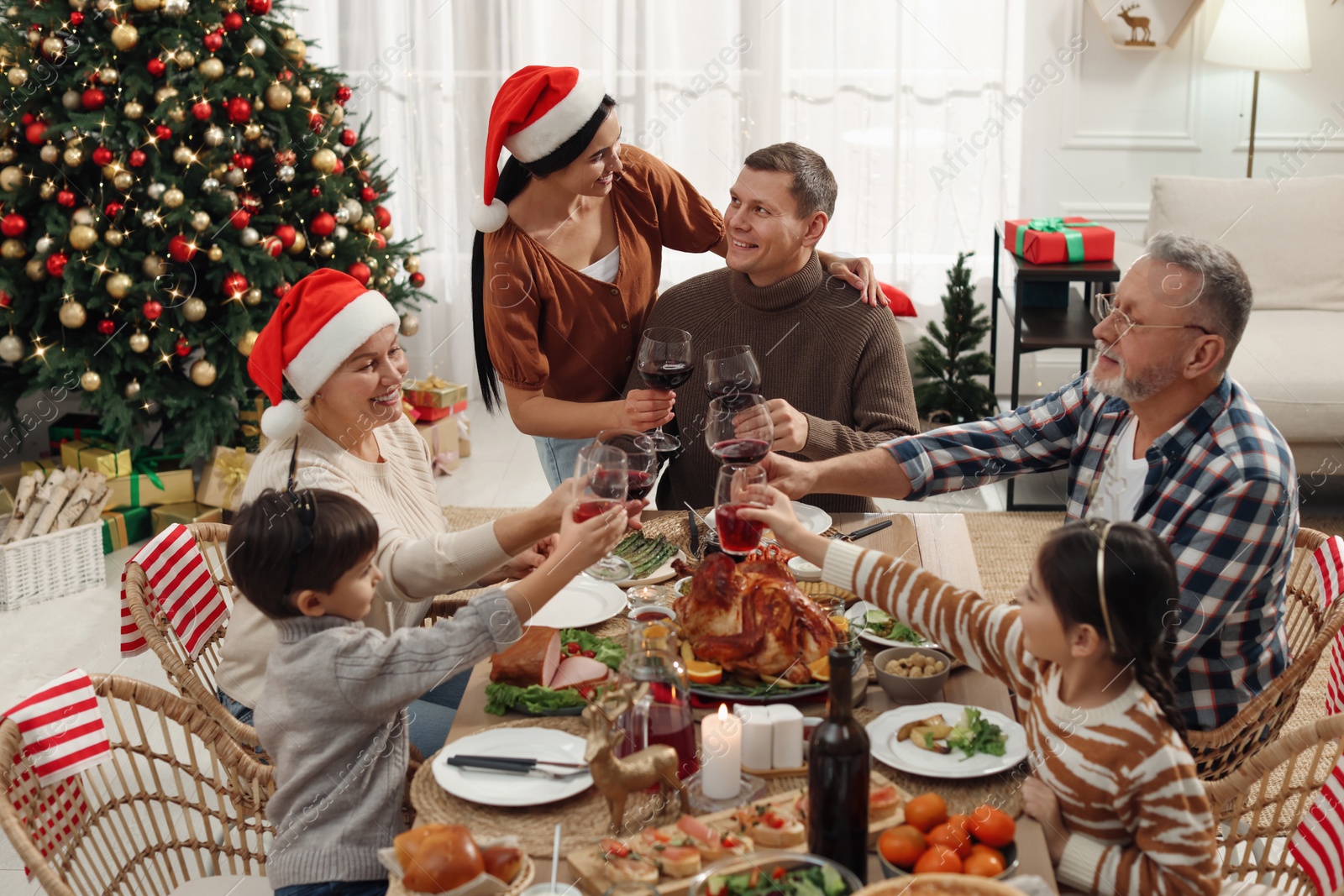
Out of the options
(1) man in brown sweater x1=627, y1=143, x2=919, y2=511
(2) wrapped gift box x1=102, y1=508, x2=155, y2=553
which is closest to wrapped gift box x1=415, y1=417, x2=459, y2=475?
(2) wrapped gift box x1=102, y1=508, x2=155, y2=553

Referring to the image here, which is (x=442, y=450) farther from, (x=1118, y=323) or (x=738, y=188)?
(x=1118, y=323)

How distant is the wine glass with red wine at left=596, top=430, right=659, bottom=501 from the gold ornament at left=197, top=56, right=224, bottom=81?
8.15ft

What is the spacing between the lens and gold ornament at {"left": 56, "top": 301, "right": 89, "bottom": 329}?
381 centimetres

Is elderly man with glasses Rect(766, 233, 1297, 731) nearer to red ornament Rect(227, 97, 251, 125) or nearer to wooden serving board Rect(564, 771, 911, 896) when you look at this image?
wooden serving board Rect(564, 771, 911, 896)

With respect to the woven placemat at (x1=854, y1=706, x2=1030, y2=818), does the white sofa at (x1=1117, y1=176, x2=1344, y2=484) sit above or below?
above

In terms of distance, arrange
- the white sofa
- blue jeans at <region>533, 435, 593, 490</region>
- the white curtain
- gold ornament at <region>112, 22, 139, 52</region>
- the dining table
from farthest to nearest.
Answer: the white curtain < the white sofa < gold ornament at <region>112, 22, 139, 52</region> < blue jeans at <region>533, 435, 593, 490</region> < the dining table

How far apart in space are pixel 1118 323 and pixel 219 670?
1559 millimetres

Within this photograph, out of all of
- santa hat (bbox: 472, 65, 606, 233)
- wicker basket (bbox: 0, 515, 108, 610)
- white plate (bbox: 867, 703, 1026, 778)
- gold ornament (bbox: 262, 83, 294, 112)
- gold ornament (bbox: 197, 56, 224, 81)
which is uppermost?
gold ornament (bbox: 197, 56, 224, 81)

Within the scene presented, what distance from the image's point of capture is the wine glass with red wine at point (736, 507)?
180cm

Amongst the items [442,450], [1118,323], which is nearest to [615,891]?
[1118,323]

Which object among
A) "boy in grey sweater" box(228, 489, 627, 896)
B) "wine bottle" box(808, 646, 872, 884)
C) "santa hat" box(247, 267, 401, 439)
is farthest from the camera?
"santa hat" box(247, 267, 401, 439)

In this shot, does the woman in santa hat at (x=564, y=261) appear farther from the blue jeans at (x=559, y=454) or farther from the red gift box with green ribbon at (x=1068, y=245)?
the red gift box with green ribbon at (x=1068, y=245)

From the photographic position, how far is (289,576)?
1.64m

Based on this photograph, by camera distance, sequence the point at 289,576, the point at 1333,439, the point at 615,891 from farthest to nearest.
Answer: the point at 1333,439 < the point at 289,576 < the point at 615,891
